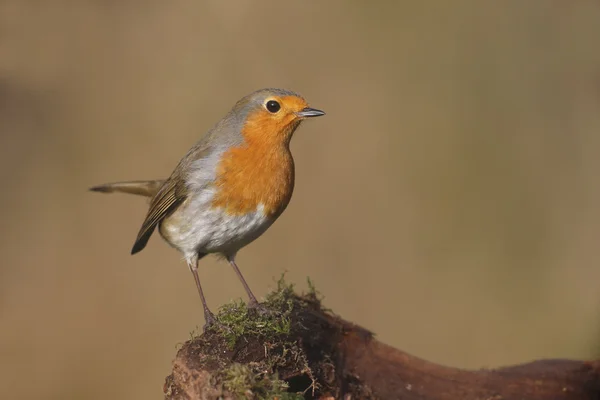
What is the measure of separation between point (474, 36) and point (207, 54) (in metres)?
3.39

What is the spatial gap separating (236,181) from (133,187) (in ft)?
5.18

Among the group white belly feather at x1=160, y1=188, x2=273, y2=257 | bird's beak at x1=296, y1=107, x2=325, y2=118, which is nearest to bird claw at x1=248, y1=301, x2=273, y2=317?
white belly feather at x1=160, y1=188, x2=273, y2=257

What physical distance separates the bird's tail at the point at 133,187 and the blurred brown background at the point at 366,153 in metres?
2.15

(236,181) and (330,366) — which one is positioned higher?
(236,181)

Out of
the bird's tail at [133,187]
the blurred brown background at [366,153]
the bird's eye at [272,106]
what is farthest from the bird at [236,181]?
the blurred brown background at [366,153]

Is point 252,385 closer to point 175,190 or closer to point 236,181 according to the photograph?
point 236,181

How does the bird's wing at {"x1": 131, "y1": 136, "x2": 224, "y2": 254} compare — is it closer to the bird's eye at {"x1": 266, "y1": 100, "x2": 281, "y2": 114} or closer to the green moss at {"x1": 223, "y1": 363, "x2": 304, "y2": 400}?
the bird's eye at {"x1": 266, "y1": 100, "x2": 281, "y2": 114}

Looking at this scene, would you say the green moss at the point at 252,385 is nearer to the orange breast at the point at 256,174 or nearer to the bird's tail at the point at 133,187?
the orange breast at the point at 256,174

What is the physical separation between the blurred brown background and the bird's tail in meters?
2.15

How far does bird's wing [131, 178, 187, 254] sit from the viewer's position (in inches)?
161

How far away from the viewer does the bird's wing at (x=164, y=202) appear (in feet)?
13.4

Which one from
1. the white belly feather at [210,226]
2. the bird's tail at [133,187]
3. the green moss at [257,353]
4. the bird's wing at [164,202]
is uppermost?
the bird's tail at [133,187]

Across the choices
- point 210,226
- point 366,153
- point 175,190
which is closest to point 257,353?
point 210,226

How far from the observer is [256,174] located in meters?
3.83
